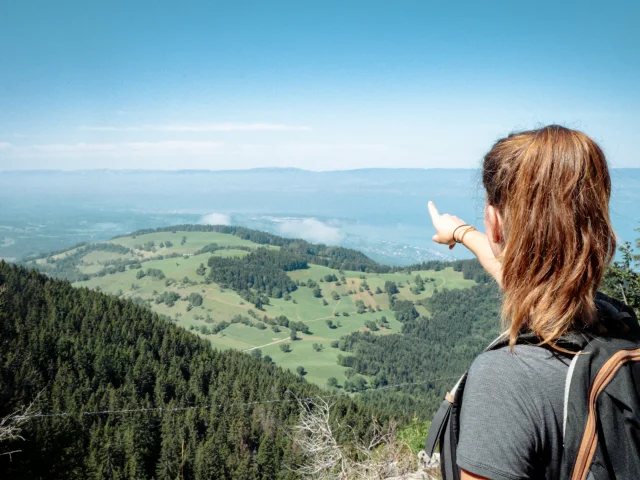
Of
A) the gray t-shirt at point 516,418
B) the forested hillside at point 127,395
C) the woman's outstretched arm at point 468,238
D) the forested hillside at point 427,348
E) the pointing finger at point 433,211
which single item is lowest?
the forested hillside at point 427,348

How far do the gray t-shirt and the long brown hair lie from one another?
0.21 ft

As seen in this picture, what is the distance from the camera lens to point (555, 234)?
1.06 m

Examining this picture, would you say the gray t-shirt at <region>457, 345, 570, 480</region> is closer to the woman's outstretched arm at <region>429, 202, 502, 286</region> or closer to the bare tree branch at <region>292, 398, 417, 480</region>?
the woman's outstretched arm at <region>429, 202, 502, 286</region>

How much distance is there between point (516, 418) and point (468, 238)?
0.77 metres

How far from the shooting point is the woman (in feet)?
3.21

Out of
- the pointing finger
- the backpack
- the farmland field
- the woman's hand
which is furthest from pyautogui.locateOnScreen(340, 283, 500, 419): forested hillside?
the backpack

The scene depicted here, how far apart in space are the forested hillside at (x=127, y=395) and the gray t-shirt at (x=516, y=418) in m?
17.2

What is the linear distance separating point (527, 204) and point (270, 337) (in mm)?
86623

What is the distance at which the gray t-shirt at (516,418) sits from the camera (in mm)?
967

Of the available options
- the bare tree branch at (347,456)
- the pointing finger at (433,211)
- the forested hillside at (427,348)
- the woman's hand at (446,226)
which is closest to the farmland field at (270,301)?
the forested hillside at (427,348)

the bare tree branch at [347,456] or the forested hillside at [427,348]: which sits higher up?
the bare tree branch at [347,456]

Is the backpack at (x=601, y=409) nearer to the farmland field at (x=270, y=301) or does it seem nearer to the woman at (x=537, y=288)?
the woman at (x=537, y=288)

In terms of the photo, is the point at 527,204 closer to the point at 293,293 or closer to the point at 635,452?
the point at 635,452

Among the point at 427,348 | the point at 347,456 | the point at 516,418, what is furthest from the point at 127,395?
A: the point at 427,348
